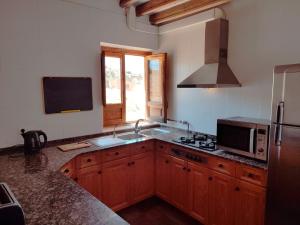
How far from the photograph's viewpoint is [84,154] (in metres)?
2.48

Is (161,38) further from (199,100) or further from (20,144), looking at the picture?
(20,144)

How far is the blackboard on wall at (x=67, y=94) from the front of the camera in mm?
2650

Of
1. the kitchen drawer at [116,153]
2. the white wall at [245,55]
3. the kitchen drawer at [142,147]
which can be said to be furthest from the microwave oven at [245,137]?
the kitchen drawer at [116,153]

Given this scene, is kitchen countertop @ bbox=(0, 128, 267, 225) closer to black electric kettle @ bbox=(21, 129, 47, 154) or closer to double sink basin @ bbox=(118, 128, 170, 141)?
black electric kettle @ bbox=(21, 129, 47, 154)

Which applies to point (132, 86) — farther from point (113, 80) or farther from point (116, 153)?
point (116, 153)

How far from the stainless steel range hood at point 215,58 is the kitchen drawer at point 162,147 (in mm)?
835

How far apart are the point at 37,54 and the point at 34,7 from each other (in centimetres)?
52

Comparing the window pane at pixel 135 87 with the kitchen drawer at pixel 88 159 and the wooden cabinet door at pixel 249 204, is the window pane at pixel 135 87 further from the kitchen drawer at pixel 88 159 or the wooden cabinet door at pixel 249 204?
the wooden cabinet door at pixel 249 204

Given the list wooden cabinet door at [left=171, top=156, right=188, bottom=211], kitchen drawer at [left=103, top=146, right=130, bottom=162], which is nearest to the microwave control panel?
wooden cabinet door at [left=171, top=156, right=188, bottom=211]

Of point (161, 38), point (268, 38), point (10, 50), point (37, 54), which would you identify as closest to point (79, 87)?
point (37, 54)

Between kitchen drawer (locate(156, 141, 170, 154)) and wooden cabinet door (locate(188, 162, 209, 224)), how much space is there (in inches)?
15.7

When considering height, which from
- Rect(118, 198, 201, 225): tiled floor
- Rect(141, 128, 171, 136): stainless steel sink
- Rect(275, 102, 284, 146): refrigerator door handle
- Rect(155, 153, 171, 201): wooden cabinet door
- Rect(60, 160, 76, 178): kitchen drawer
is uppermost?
Rect(275, 102, 284, 146): refrigerator door handle

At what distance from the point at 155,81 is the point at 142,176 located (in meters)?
1.54

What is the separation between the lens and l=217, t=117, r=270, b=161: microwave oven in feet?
6.73
